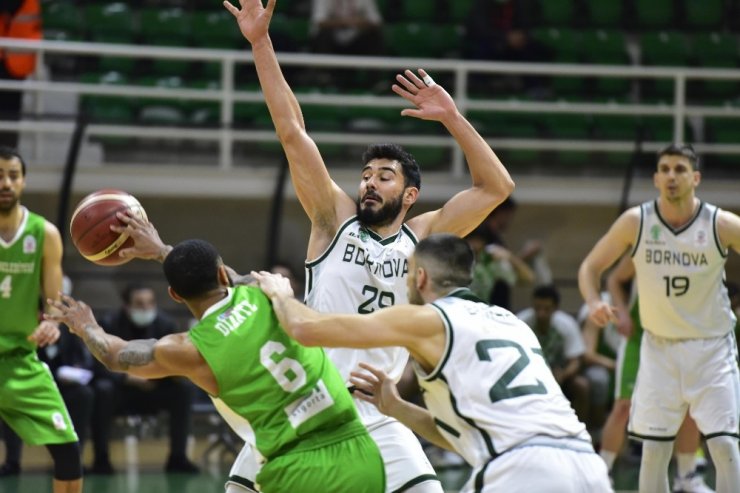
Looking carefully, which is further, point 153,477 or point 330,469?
point 153,477

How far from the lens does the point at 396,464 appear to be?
A: 16.4 ft

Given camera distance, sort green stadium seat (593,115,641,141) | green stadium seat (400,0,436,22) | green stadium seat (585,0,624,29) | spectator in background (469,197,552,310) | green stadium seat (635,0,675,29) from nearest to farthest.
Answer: spectator in background (469,197,552,310), green stadium seat (593,115,641,141), green stadium seat (400,0,436,22), green stadium seat (585,0,624,29), green stadium seat (635,0,675,29)

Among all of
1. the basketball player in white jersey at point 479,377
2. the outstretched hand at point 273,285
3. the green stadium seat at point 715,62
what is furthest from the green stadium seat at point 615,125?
the basketball player in white jersey at point 479,377

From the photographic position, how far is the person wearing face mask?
9.71 meters

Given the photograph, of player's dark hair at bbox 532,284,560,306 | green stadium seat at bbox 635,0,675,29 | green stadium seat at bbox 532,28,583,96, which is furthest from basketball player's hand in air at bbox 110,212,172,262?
green stadium seat at bbox 635,0,675,29

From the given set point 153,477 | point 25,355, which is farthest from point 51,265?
point 153,477

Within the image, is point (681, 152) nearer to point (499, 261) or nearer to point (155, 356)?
point (499, 261)

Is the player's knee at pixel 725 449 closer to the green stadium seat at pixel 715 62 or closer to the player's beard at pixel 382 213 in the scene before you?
the player's beard at pixel 382 213

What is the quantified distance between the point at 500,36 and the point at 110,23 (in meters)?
4.14

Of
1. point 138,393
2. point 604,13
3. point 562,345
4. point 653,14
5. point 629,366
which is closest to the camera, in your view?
point 629,366

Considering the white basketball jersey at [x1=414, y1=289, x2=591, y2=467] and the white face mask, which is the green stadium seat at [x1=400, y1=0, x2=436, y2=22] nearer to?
the white face mask

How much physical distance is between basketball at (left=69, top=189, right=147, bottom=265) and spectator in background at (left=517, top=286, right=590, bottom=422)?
5.37m

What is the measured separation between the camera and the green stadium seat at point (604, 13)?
599 inches

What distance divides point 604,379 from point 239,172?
12.0 ft
